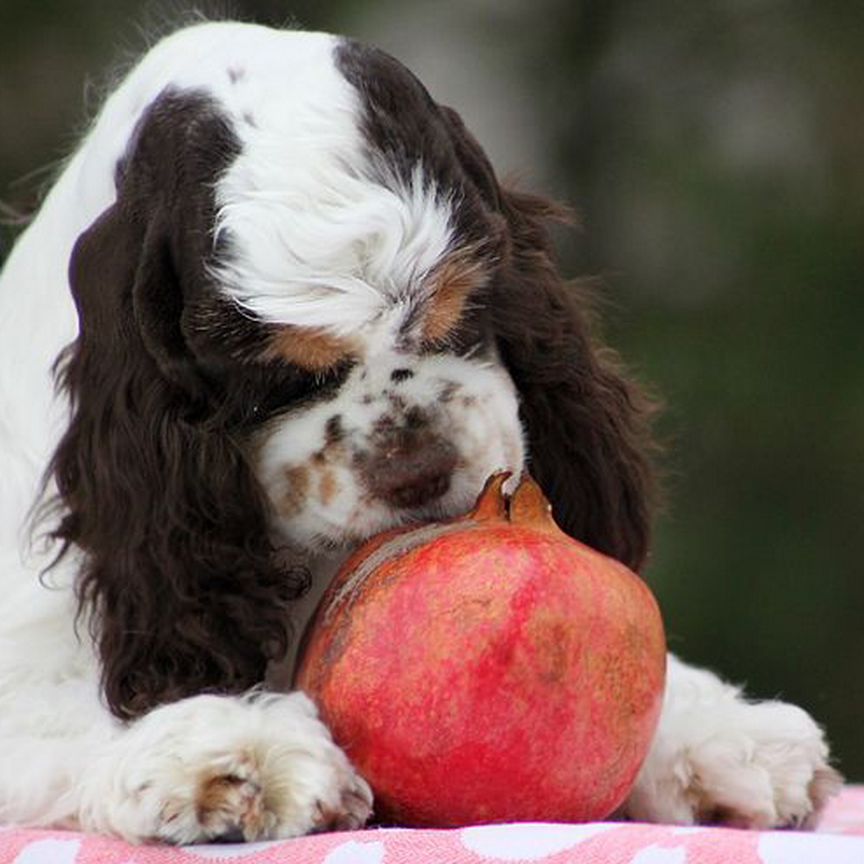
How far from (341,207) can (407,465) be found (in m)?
0.37

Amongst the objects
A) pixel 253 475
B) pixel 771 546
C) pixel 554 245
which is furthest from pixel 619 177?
pixel 253 475

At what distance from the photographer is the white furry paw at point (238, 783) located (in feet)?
11.0

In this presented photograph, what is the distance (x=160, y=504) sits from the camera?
371 cm

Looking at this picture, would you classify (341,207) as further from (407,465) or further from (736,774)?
(736,774)

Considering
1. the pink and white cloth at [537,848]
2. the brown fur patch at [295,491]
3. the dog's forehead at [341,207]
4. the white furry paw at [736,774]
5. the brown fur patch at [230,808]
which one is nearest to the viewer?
the pink and white cloth at [537,848]

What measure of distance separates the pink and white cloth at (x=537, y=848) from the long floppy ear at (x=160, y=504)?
0.43 m

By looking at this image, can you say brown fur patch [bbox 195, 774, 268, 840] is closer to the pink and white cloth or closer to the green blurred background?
the pink and white cloth

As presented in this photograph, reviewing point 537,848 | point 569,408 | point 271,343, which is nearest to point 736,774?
point 569,408

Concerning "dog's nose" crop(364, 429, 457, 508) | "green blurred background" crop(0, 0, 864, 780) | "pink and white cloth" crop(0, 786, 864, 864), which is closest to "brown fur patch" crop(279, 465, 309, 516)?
"dog's nose" crop(364, 429, 457, 508)

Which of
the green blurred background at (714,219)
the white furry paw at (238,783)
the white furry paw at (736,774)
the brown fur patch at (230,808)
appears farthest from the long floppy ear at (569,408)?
the green blurred background at (714,219)

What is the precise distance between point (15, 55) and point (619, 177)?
2535 mm

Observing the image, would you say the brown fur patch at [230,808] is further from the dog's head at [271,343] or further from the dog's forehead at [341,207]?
the dog's forehead at [341,207]

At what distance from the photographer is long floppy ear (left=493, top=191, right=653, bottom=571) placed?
3.91 meters

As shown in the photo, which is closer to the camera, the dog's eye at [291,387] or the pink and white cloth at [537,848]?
the pink and white cloth at [537,848]
